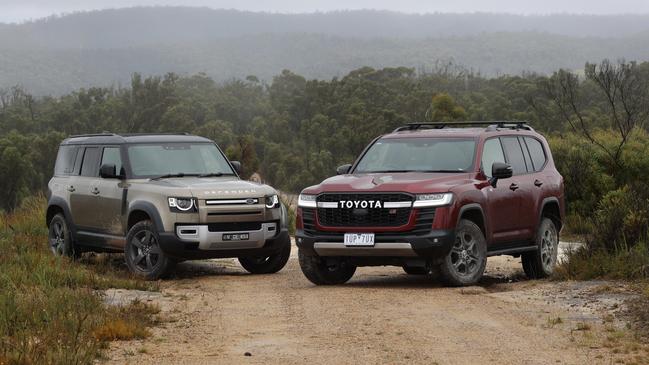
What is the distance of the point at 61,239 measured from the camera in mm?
17750

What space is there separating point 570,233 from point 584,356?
17.2 m

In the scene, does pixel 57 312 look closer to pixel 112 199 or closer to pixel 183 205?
pixel 183 205

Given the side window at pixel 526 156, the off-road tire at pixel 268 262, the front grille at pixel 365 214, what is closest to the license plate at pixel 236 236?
the off-road tire at pixel 268 262

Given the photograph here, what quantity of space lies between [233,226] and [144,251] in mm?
1188

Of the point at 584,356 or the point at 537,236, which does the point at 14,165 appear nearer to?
the point at 537,236

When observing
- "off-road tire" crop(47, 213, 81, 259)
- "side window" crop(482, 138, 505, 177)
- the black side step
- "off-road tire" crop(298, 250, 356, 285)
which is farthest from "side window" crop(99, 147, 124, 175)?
the black side step

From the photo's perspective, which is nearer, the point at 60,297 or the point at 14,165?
the point at 60,297

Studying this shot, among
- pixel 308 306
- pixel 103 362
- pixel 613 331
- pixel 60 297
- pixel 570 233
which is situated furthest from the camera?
pixel 570 233

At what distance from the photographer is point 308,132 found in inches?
3196

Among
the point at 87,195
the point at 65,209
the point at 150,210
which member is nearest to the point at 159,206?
the point at 150,210

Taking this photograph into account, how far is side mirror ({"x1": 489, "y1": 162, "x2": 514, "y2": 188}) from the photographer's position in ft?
46.9

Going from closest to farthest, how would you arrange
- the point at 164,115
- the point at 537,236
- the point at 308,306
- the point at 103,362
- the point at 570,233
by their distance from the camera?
the point at 103,362 → the point at 308,306 → the point at 537,236 → the point at 570,233 → the point at 164,115

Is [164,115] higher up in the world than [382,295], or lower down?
lower down

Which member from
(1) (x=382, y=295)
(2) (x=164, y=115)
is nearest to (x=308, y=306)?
(1) (x=382, y=295)
